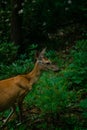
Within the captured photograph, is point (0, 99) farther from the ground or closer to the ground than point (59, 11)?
farther from the ground

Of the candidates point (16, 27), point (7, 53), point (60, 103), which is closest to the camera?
point (60, 103)

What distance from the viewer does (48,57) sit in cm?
1275

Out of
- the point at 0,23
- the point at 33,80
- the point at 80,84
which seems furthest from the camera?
the point at 0,23

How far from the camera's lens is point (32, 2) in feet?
48.2

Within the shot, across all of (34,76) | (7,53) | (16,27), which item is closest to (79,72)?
(34,76)

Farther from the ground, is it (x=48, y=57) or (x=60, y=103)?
(x=60, y=103)

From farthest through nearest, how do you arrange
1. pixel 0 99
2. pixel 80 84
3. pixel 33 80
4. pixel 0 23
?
pixel 0 23 < pixel 80 84 < pixel 33 80 < pixel 0 99

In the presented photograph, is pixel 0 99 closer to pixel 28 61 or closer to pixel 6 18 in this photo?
pixel 28 61

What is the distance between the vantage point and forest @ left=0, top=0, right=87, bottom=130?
25.6 feet

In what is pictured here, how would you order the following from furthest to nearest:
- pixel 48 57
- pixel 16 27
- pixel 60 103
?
pixel 16 27 → pixel 48 57 → pixel 60 103

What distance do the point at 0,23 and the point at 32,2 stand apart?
5.46 ft

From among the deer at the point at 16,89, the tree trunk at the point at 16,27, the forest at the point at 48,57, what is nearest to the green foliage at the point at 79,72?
the forest at the point at 48,57

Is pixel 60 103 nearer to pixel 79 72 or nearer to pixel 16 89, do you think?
pixel 16 89

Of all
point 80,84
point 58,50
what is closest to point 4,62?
point 58,50
